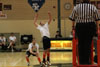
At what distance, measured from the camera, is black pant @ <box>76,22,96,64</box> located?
4.92 metres

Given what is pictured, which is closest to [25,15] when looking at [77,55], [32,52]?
[32,52]

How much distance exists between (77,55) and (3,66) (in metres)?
5.94

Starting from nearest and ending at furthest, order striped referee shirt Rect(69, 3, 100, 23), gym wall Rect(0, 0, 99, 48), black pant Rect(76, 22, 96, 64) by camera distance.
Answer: black pant Rect(76, 22, 96, 64), striped referee shirt Rect(69, 3, 100, 23), gym wall Rect(0, 0, 99, 48)

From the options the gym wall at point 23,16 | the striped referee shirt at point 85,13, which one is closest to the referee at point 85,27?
the striped referee shirt at point 85,13

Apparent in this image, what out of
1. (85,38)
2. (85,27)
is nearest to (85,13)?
(85,27)

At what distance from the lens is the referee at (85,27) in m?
4.93

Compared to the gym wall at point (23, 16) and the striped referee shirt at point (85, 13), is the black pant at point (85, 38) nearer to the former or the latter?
the striped referee shirt at point (85, 13)

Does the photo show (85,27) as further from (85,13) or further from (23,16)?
(23,16)

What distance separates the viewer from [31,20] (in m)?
23.3

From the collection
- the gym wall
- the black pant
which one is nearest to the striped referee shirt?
the black pant

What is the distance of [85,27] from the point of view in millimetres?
4922

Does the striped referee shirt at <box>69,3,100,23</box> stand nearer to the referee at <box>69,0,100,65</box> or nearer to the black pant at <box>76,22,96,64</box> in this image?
the referee at <box>69,0,100,65</box>

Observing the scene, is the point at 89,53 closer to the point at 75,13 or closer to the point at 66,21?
the point at 75,13

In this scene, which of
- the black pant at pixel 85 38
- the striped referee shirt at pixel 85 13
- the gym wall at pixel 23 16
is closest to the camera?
the black pant at pixel 85 38
